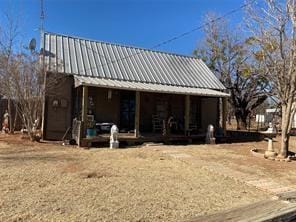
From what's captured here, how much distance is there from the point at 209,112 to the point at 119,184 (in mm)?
12766

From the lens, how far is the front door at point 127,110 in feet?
52.4

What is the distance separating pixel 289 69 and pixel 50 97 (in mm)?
9313

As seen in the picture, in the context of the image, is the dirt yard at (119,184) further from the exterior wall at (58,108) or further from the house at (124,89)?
the house at (124,89)

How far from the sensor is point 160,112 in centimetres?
1709

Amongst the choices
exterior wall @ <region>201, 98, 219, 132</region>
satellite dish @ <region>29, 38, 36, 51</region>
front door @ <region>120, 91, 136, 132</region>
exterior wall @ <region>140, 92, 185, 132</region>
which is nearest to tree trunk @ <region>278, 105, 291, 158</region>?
exterior wall @ <region>140, 92, 185, 132</region>

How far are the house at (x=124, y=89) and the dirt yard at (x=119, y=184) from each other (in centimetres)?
313

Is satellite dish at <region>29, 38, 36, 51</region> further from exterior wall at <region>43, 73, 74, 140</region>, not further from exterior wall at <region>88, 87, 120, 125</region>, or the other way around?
exterior wall at <region>88, 87, 120, 125</region>

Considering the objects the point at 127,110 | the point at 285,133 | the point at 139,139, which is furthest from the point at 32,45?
the point at 285,133

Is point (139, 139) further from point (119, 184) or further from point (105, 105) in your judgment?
point (119, 184)

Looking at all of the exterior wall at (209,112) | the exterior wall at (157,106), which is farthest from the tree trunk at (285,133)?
the exterior wall at (209,112)

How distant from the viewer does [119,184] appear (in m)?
6.72

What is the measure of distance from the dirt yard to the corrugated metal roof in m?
4.73

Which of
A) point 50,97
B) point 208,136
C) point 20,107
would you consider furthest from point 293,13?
point 20,107

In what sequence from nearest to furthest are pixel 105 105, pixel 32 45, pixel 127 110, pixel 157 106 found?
pixel 32 45 → pixel 105 105 → pixel 127 110 → pixel 157 106
